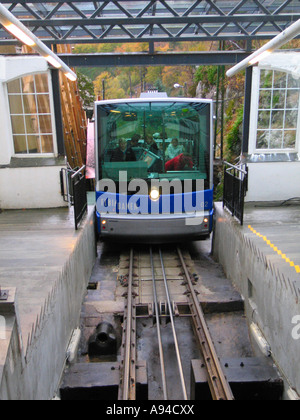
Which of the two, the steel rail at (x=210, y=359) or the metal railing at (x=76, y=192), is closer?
the steel rail at (x=210, y=359)

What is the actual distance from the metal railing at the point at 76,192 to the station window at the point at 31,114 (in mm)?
916

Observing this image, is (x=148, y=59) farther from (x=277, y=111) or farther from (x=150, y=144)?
(x=277, y=111)

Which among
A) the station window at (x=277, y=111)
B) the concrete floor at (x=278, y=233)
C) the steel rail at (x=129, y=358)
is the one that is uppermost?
the station window at (x=277, y=111)

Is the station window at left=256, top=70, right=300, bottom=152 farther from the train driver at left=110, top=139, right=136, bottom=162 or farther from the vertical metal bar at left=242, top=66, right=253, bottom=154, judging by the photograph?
the train driver at left=110, top=139, right=136, bottom=162

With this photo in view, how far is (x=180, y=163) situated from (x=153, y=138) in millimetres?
728

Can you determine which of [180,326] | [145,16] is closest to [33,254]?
[180,326]

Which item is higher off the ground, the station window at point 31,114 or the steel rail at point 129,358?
the station window at point 31,114

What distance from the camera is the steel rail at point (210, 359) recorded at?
374 cm

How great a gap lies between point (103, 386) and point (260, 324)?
2.14 m

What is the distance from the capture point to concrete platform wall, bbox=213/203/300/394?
151 inches

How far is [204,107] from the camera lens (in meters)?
7.33

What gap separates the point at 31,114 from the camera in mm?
8305

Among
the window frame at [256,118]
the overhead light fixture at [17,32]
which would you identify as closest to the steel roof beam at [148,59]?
the window frame at [256,118]

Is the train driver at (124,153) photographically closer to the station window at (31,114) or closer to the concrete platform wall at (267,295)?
the station window at (31,114)
